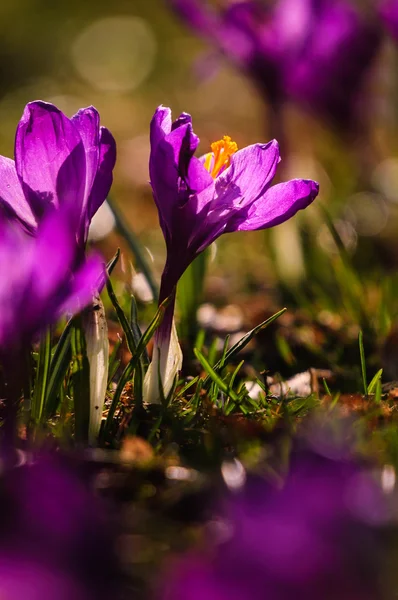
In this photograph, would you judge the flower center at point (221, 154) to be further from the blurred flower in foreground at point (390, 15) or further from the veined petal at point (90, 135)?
the blurred flower in foreground at point (390, 15)

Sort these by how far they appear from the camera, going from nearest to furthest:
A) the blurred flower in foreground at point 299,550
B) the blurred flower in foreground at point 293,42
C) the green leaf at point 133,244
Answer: the blurred flower in foreground at point 299,550
the green leaf at point 133,244
the blurred flower in foreground at point 293,42

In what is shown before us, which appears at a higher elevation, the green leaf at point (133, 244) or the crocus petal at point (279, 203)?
the crocus petal at point (279, 203)

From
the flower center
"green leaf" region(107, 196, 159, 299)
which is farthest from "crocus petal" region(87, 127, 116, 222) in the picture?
"green leaf" region(107, 196, 159, 299)

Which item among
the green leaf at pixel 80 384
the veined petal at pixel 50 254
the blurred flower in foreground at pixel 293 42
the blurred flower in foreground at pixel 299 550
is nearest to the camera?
the blurred flower in foreground at pixel 299 550

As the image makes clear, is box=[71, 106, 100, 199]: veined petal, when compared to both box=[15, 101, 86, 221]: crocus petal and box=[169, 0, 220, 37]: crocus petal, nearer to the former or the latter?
box=[15, 101, 86, 221]: crocus petal

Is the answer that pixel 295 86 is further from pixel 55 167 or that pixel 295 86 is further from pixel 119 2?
pixel 119 2

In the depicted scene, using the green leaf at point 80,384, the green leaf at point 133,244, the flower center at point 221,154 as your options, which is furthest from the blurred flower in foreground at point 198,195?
the green leaf at point 133,244

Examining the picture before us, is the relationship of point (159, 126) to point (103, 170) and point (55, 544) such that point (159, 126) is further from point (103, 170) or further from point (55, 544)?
point (55, 544)
